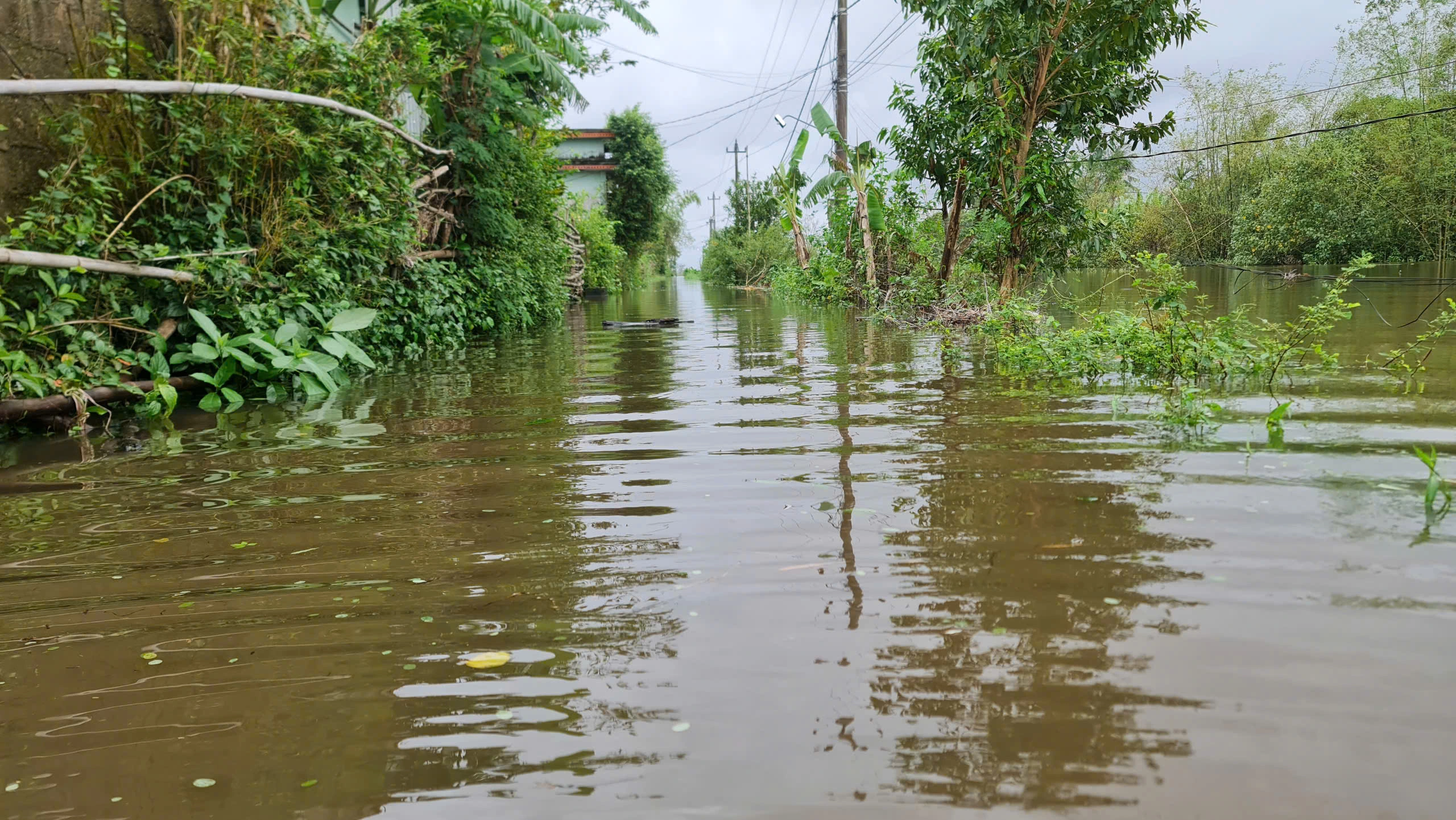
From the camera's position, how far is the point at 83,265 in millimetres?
5629

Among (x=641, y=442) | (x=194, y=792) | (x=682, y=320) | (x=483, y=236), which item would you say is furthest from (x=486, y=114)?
(x=194, y=792)

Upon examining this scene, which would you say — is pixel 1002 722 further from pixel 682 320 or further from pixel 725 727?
pixel 682 320

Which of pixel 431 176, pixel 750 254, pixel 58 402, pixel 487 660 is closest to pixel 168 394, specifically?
pixel 58 402

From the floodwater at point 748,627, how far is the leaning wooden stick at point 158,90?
A: 2200mm

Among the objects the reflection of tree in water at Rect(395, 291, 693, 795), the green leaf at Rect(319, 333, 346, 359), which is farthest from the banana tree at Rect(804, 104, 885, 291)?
the reflection of tree in water at Rect(395, 291, 693, 795)

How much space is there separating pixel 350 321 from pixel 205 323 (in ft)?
4.30

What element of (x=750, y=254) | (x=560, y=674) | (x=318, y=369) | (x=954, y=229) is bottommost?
(x=560, y=674)

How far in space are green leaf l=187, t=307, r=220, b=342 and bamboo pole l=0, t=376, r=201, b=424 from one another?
42 centimetres

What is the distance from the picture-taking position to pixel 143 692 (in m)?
2.12

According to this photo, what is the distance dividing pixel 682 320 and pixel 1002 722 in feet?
48.5

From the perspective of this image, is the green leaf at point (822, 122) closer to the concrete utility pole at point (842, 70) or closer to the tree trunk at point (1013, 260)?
the concrete utility pole at point (842, 70)

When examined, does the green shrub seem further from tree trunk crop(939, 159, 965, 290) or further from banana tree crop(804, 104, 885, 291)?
tree trunk crop(939, 159, 965, 290)

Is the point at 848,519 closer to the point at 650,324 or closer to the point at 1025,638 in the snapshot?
the point at 1025,638

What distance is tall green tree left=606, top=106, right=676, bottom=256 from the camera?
42.0 m
